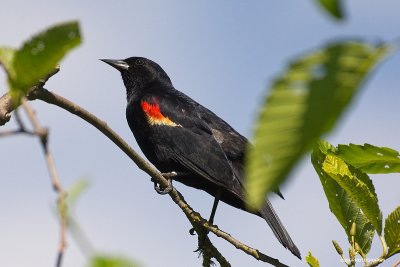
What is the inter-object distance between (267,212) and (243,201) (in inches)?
15.9

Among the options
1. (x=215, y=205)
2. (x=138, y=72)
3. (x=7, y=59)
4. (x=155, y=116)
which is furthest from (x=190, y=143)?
(x=7, y=59)

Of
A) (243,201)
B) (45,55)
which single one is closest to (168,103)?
(243,201)

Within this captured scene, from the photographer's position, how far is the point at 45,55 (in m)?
1.01

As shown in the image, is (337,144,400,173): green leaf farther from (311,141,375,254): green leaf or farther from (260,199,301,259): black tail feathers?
(260,199,301,259): black tail feathers

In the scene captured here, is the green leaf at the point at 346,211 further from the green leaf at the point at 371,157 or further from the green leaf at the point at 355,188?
the green leaf at the point at 371,157

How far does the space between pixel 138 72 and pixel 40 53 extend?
6.03 m

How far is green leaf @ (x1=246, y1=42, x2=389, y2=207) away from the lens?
2.10 ft

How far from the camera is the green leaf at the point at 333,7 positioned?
66cm

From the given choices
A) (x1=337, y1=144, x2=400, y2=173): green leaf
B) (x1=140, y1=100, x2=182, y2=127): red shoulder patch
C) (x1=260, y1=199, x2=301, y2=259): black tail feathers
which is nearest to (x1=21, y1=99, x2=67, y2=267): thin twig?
(x1=337, y1=144, x2=400, y2=173): green leaf

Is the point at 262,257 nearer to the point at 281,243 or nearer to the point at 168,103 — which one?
the point at 281,243

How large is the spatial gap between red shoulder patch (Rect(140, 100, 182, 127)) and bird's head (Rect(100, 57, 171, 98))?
2.87ft

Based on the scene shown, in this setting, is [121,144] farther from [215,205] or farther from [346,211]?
[215,205]

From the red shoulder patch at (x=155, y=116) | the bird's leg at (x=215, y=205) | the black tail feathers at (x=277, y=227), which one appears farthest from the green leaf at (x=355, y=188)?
the red shoulder patch at (x=155, y=116)

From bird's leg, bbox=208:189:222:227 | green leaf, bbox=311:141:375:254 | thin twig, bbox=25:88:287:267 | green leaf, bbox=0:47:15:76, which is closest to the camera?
green leaf, bbox=0:47:15:76
